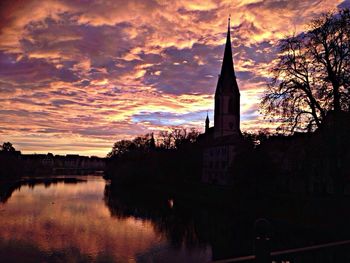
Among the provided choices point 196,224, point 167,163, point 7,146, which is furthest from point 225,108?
point 7,146

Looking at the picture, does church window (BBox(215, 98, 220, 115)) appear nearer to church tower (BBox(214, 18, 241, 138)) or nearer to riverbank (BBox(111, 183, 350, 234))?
church tower (BBox(214, 18, 241, 138))

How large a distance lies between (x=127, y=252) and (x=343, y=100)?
18383 mm

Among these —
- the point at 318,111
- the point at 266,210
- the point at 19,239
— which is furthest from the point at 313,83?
the point at 19,239

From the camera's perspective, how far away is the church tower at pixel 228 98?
3118 inches

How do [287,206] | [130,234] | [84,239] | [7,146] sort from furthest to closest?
[7,146] → [287,206] → [130,234] → [84,239]

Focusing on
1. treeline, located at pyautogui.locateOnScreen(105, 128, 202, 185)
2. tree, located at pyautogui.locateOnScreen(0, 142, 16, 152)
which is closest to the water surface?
treeline, located at pyautogui.locateOnScreen(105, 128, 202, 185)

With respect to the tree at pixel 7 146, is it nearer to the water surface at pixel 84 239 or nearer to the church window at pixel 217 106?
the church window at pixel 217 106

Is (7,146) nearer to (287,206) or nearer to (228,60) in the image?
(228,60)

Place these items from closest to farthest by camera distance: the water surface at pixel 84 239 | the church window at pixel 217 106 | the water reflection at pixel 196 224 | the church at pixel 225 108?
the water surface at pixel 84 239
the water reflection at pixel 196 224
the church at pixel 225 108
the church window at pixel 217 106

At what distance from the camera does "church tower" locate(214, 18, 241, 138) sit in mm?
79188

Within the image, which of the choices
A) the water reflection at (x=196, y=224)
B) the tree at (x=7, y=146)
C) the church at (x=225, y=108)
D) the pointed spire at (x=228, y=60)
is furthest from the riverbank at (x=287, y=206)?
the tree at (x=7, y=146)

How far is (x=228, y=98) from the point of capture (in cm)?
7950

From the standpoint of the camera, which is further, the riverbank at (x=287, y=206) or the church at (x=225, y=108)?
the church at (x=225, y=108)

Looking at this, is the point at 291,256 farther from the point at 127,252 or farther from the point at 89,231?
the point at 89,231
